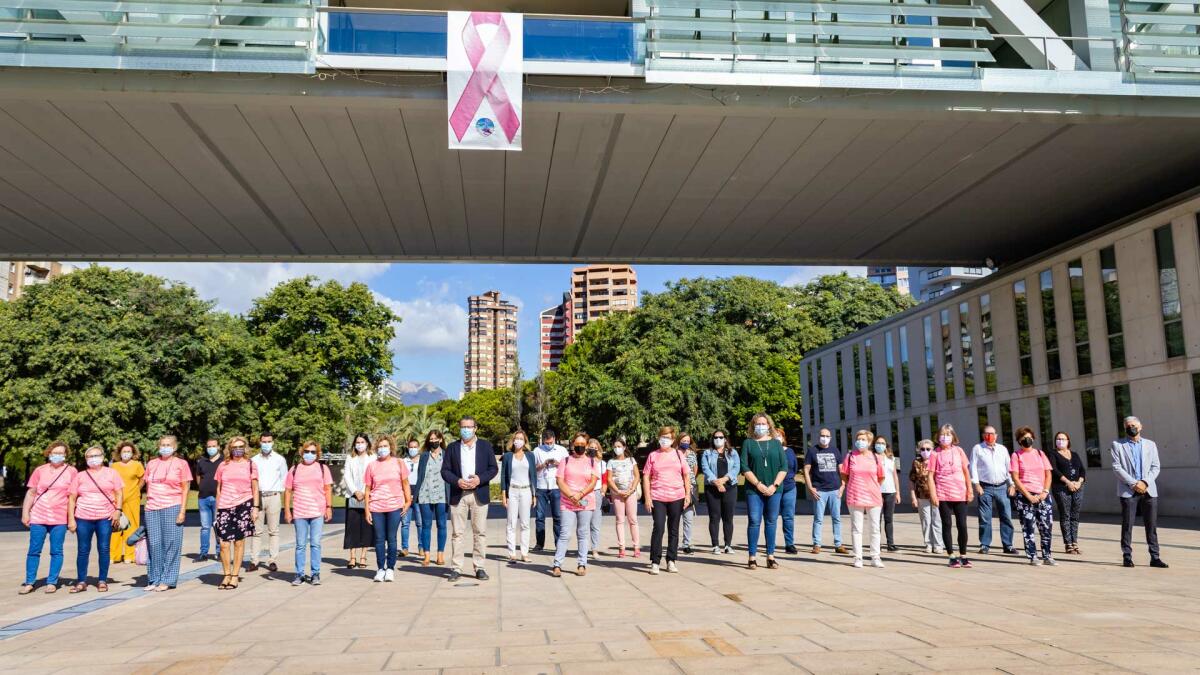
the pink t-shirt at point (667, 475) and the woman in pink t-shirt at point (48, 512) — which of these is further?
the pink t-shirt at point (667, 475)

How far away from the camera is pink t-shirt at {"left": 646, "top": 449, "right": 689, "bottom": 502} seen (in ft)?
37.9

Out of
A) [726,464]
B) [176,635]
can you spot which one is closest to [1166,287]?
[726,464]

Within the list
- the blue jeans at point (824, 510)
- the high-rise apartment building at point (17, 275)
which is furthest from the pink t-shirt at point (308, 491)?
the high-rise apartment building at point (17, 275)

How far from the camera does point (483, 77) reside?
13.8 metres

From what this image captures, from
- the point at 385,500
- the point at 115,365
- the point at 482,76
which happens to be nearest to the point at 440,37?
the point at 482,76

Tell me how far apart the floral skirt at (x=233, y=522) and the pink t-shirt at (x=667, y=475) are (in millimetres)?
5003

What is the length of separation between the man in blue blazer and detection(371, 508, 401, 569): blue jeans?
2.49ft

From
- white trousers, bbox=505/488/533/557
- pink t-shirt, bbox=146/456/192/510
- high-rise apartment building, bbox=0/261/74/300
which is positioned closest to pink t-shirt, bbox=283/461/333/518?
pink t-shirt, bbox=146/456/192/510

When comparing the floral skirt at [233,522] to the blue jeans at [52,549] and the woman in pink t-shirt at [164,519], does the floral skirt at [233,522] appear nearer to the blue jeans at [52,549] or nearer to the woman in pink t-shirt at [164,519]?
the woman in pink t-shirt at [164,519]

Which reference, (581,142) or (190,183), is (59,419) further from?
(581,142)

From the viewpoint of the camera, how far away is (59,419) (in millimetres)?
30219

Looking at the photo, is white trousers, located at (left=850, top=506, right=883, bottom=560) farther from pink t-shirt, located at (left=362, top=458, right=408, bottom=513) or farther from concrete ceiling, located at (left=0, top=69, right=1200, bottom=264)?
concrete ceiling, located at (left=0, top=69, right=1200, bottom=264)

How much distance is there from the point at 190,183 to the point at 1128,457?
16.4 meters

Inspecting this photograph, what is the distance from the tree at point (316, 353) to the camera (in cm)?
4138
